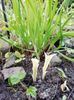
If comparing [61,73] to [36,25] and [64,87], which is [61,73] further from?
[36,25]

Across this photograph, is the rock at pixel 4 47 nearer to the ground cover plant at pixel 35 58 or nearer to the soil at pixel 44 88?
the ground cover plant at pixel 35 58

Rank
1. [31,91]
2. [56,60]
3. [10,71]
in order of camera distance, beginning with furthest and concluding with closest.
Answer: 1. [56,60]
2. [10,71]
3. [31,91]

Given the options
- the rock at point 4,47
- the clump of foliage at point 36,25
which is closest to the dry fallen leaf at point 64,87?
the clump of foliage at point 36,25

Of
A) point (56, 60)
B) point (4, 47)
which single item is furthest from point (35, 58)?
point (4, 47)

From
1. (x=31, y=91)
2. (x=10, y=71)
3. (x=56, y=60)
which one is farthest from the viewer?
(x=56, y=60)

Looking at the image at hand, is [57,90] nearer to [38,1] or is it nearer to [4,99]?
[4,99]

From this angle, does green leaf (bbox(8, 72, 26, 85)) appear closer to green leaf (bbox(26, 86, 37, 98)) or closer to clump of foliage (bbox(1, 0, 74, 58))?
green leaf (bbox(26, 86, 37, 98))
